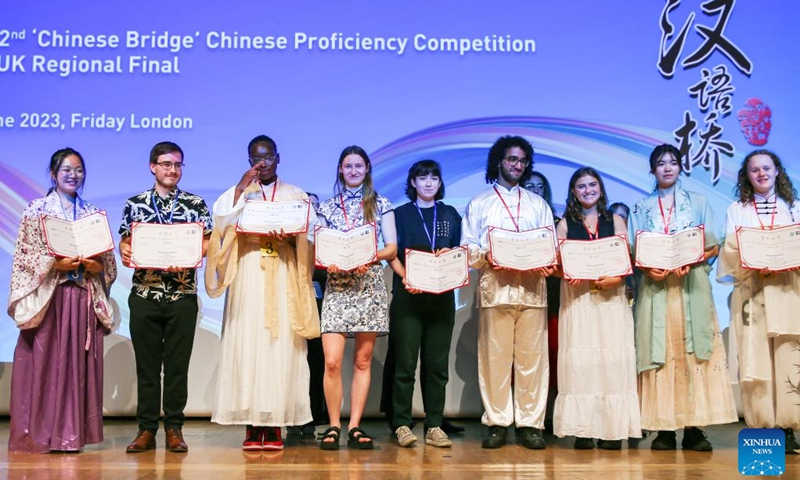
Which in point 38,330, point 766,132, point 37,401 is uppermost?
point 766,132

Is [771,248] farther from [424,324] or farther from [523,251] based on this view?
[424,324]

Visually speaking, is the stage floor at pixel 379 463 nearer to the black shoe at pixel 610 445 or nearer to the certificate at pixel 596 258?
the black shoe at pixel 610 445

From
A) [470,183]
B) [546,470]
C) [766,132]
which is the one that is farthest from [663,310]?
[766,132]

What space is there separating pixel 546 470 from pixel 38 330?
8.43 ft

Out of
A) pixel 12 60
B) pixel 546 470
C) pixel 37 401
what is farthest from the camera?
pixel 12 60

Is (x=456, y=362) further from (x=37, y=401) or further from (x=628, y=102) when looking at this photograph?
(x=37, y=401)

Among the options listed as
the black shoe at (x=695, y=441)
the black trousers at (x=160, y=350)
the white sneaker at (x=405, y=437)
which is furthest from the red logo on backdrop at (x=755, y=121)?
the black trousers at (x=160, y=350)

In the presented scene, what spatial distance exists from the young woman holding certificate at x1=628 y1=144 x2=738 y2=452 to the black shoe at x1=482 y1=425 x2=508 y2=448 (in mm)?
711

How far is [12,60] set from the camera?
553cm

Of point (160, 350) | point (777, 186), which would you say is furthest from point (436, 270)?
point (777, 186)

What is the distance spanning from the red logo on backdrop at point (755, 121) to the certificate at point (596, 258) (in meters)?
2.02

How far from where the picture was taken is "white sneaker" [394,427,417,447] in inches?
169

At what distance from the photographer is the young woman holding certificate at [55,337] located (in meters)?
4.16

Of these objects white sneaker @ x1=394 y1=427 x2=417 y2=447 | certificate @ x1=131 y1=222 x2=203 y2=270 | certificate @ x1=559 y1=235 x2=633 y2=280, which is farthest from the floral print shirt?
certificate @ x1=559 y1=235 x2=633 y2=280
